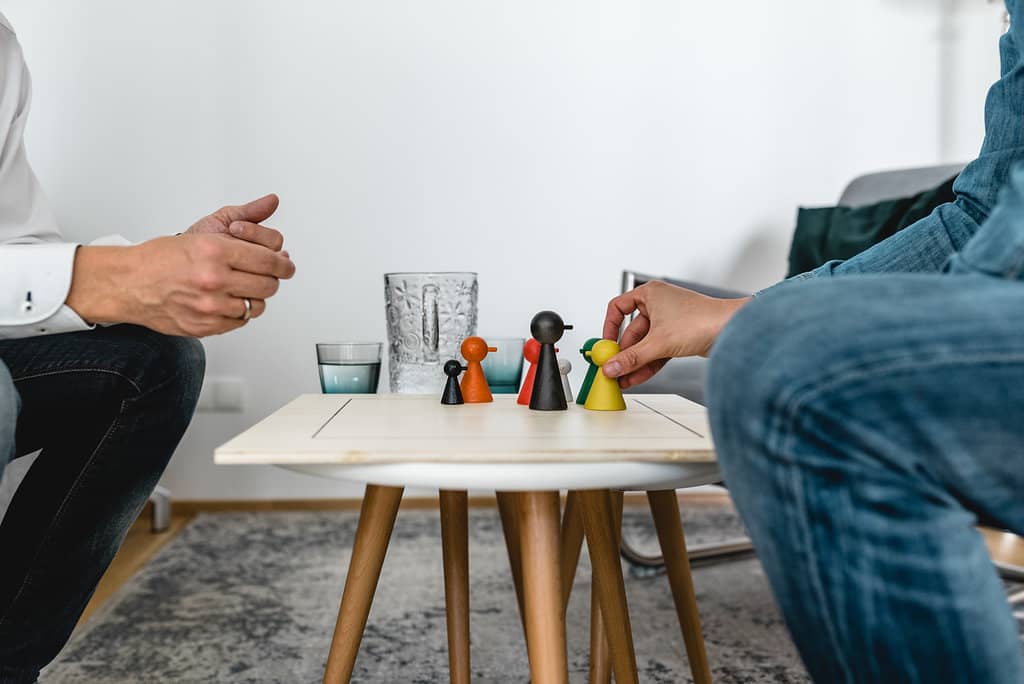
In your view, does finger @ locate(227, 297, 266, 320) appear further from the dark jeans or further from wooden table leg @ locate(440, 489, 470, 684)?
wooden table leg @ locate(440, 489, 470, 684)

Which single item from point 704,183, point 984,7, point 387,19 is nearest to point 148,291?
point 387,19

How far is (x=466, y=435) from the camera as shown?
752 millimetres

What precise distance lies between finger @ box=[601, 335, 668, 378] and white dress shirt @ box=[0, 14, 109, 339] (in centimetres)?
55

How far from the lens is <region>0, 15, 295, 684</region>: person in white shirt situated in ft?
2.74

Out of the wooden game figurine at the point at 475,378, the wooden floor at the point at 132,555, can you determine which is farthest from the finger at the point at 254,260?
the wooden floor at the point at 132,555

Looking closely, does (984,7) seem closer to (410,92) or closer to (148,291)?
(410,92)

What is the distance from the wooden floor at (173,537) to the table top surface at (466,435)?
0.88 meters

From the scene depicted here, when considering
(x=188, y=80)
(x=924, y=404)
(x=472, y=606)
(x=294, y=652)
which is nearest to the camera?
(x=924, y=404)

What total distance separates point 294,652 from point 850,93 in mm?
1886

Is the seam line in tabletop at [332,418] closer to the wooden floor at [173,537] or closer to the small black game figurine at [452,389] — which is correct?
the small black game figurine at [452,389]

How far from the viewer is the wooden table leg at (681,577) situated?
3.52 ft

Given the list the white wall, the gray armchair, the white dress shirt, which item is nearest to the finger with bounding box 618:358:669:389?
the gray armchair

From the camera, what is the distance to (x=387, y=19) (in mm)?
2174

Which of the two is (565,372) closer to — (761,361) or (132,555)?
(761,361)
